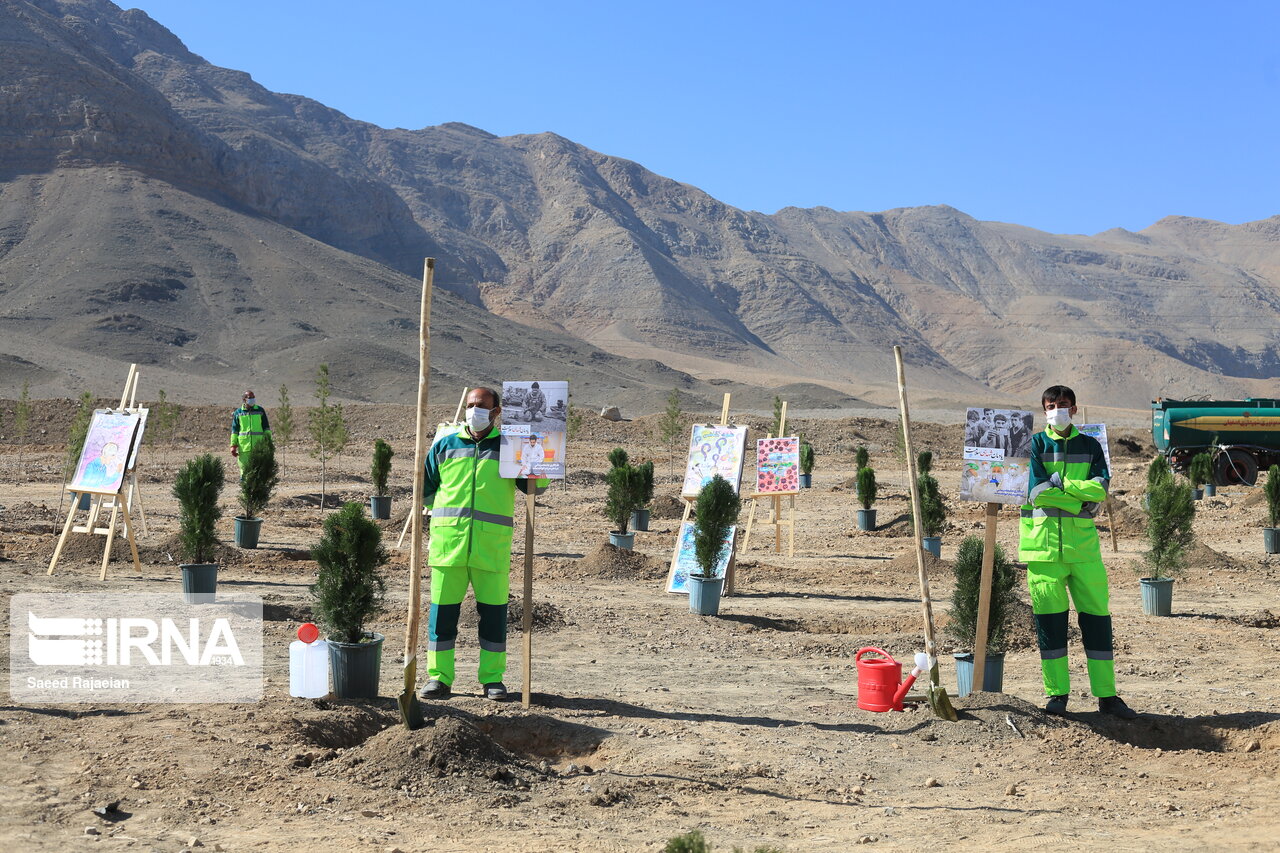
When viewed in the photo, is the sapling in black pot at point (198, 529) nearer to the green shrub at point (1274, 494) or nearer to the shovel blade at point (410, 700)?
the shovel blade at point (410, 700)

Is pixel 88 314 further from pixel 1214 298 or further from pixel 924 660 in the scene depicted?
pixel 1214 298

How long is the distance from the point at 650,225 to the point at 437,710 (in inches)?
6200

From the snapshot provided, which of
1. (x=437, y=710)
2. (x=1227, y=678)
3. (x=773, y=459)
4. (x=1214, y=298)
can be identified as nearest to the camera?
(x=437, y=710)

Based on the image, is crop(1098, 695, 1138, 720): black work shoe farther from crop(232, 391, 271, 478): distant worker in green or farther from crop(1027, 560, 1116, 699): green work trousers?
crop(232, 391, 271, 478): distant worker in green

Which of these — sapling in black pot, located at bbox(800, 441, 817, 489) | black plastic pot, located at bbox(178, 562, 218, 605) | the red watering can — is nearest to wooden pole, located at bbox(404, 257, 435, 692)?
the red watering can

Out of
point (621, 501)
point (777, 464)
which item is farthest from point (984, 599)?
point (621, 501)

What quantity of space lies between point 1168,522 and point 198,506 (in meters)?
10.1

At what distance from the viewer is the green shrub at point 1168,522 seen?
12414 millimetres

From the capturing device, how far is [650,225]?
531ft

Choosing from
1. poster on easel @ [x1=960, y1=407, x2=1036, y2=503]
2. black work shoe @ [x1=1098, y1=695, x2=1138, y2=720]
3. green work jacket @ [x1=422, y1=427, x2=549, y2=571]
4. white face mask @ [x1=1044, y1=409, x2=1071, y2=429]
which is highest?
white face mask @ [x1=1044, y1=409, x2=1071, y2=429]

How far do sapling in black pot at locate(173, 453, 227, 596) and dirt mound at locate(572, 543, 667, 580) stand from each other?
492 centimetres

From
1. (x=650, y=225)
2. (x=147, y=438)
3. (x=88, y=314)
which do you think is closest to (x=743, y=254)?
(x=650, y=225)

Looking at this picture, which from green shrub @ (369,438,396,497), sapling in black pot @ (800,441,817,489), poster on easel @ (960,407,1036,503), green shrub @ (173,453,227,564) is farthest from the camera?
sapling in black pot @ (800,441,817,489)

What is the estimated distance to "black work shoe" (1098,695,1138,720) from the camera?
7.79 metres
